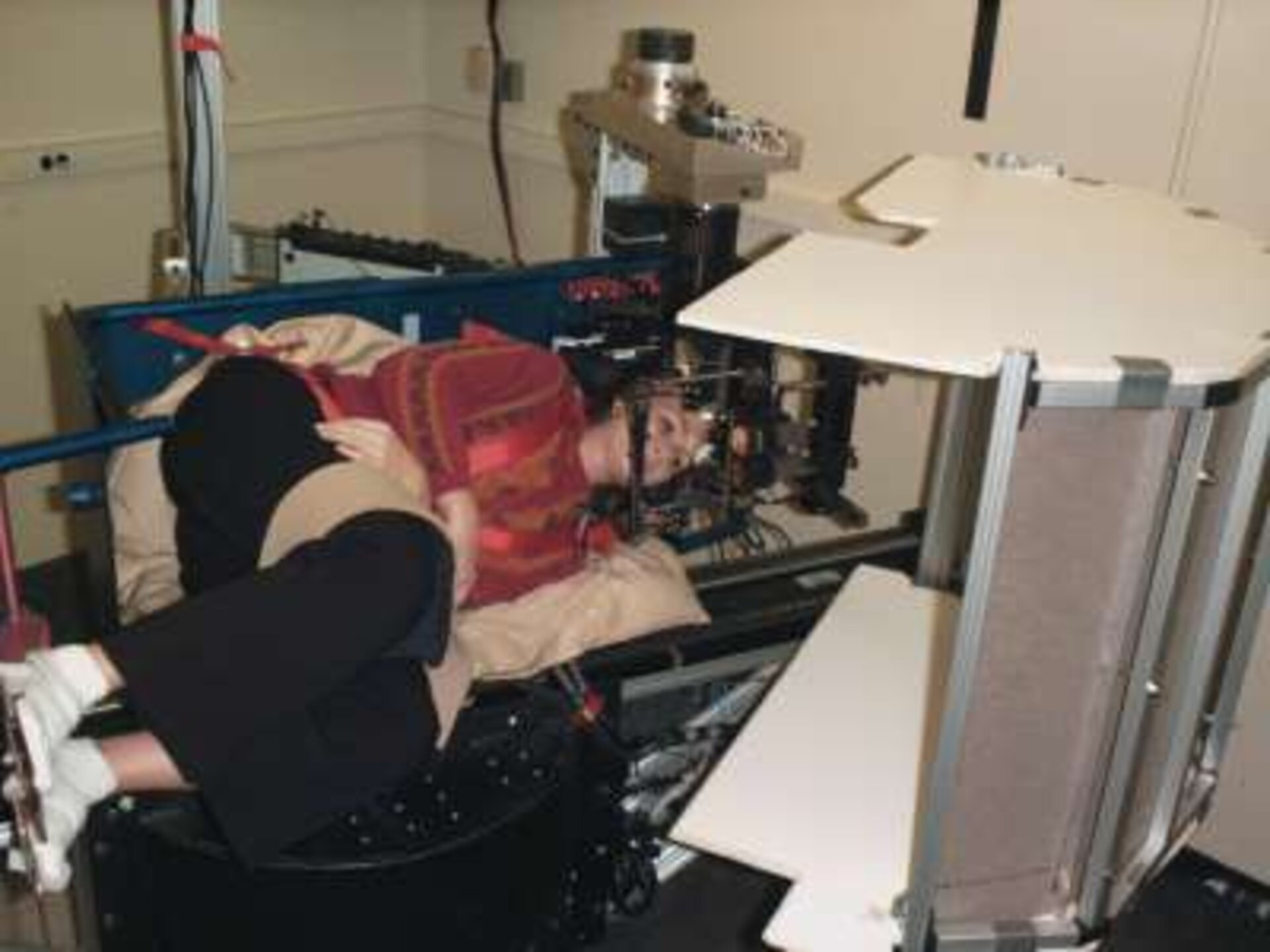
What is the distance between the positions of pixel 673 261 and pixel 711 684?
24.6 inches

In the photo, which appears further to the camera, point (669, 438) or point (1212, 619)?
point (669, 438)

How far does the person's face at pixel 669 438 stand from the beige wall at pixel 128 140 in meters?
1.17

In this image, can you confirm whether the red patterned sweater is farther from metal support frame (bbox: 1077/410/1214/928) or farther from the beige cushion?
metal support frame (bbox: 1077/410/1214/928)

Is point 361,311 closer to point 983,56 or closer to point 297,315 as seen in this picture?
point 297,315

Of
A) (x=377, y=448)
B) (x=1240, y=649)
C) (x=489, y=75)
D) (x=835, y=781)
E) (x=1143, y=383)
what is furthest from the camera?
(x=489, y=75)

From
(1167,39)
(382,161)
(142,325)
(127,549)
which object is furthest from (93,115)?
(1167,39)

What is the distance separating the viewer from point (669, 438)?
65.2 inches

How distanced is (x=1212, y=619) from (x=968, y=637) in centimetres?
23

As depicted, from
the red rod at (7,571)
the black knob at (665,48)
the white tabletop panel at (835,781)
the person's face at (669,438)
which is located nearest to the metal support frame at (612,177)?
the black knob at (665,48)

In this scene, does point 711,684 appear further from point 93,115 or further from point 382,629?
point 93,115

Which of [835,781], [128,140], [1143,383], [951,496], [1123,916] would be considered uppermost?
[1143,383]

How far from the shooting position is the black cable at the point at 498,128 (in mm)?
2939

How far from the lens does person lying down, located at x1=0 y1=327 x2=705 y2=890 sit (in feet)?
3.92

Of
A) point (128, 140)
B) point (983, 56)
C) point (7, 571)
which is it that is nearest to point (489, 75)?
point (128, 140)
